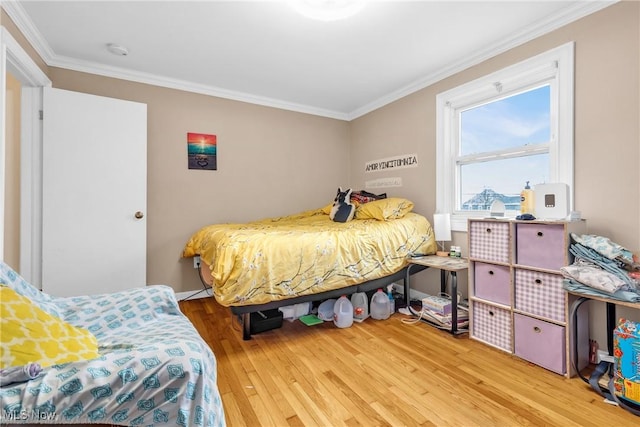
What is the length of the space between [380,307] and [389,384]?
98cm

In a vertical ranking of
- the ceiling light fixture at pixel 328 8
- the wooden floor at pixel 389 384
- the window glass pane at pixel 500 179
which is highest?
the ceiling light fixture at pixel 328 8

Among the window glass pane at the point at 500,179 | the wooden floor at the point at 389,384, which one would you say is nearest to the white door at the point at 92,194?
the wooden floor at the point at 389,384

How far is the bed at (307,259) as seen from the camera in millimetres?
2006

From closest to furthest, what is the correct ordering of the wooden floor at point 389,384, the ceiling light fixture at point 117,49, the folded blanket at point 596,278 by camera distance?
the wooden floor at point 389,384, the folded blanket at point 596,278, the ceiling light fixture at point 117,49

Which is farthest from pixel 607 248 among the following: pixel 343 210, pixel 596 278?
pixel 343 210

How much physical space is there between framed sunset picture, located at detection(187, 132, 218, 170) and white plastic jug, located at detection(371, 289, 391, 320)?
2334mm

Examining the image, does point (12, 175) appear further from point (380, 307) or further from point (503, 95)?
point (503, 95)

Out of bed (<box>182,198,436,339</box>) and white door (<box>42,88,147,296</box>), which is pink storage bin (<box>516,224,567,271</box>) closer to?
bed (<box>182,198,436,339</box>)

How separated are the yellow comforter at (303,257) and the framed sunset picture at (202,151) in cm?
94

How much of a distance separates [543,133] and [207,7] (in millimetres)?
2679

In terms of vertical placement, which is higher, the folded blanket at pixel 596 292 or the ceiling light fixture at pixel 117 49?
the ceiling light fixture at pixel 117 49

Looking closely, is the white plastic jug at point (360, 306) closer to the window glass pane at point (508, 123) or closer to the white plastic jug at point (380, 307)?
the white plastic jug at point (380, 307)

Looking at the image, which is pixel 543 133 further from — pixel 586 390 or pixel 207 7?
pixel 207 7

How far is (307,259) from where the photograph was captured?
7.28 feet
